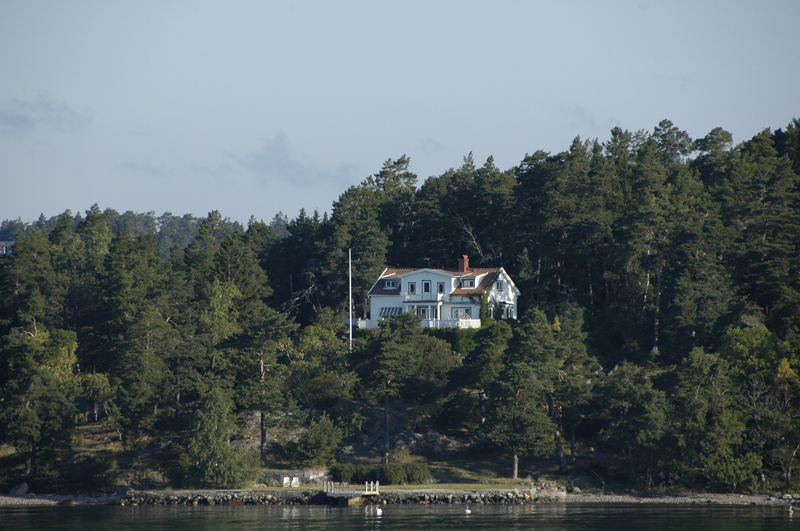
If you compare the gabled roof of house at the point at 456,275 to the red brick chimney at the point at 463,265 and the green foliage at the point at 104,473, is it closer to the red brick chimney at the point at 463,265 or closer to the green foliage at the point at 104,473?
the red brick chimney at the point at 463,265

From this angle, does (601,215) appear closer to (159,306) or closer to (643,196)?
(643,196)

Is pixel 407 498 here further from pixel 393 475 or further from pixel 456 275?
pixel 456 275

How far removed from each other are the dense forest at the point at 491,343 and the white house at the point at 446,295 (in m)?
2.21

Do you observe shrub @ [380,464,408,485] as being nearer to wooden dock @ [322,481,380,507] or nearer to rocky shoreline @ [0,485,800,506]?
wooden dock @ [322,481,380,507]

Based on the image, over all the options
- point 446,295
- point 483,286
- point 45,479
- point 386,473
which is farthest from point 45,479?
point 483,286

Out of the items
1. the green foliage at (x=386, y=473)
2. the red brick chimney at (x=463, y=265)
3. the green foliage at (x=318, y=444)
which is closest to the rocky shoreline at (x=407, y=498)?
the green foliage at (x=386, y=473)

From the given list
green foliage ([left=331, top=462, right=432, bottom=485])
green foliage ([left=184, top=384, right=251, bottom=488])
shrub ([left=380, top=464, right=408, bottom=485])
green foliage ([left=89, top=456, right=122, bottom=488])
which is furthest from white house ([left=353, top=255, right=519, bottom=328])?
green foliage ([left=89, top=456, right=122, bottom=488])

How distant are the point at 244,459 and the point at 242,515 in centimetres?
664

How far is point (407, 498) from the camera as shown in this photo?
146ft

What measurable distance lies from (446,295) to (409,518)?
29658 mm

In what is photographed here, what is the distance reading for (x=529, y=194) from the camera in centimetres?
6975

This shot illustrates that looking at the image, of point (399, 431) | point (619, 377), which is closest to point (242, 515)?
point (399, 431)

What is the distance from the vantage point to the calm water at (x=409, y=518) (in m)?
36.0

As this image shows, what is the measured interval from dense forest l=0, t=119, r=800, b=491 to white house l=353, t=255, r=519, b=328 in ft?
7.26
